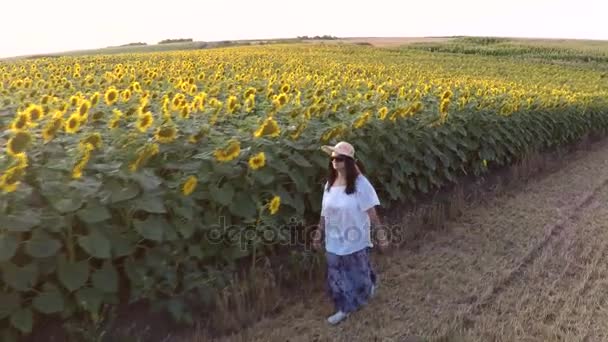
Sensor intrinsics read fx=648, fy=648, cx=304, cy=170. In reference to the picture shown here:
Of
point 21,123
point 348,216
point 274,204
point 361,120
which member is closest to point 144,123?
point 21,123

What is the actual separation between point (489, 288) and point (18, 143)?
3413 millimetres

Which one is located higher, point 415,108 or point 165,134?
point 165,134

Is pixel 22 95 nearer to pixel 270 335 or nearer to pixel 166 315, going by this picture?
pixel 166 315

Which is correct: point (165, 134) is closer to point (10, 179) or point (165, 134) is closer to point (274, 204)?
point (274, 204)

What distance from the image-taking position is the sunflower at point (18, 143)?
3.00 metres

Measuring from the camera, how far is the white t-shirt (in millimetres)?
4203

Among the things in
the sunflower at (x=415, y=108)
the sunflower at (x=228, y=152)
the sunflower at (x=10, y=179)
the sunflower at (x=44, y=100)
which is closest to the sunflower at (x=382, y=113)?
the sunflower at (x=415, y=108)

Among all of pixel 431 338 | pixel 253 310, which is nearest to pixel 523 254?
pixel 431 338

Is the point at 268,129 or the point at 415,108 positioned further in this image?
the point at 415,108

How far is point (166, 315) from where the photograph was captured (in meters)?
3.90

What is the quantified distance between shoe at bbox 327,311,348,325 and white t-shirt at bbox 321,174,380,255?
400mm

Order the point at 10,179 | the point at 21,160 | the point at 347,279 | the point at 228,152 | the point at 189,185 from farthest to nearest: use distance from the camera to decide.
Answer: the point at 347,279, the point at 228,152, the point at 189,185, the point at 21,160, the point at 10,179

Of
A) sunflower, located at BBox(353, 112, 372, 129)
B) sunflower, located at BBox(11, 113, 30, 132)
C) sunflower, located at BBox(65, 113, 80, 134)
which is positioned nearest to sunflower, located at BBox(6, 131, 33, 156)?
sunflower, located at BBox(11, 113, 30, 132)

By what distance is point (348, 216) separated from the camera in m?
4.23
